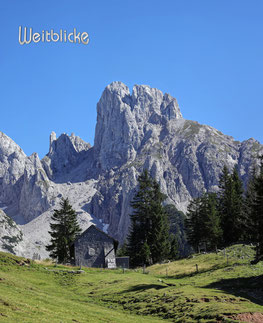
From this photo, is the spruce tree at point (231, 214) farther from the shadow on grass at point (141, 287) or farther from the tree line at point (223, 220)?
the shadow on grass at point (141, 287)

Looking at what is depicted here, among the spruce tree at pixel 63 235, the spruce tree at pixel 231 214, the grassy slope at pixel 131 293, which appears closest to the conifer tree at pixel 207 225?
the spruce tree at pixel 231 214

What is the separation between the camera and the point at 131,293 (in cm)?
3847

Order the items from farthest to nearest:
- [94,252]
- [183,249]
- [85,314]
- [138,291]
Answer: [183,249]
[94,252]
[138,291]
[85,314]

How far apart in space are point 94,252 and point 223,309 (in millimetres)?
45121

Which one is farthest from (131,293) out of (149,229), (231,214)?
(231,214)

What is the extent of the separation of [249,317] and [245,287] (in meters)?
12.8

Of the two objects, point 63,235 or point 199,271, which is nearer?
point 199,271

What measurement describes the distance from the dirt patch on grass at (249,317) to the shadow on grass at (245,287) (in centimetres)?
586

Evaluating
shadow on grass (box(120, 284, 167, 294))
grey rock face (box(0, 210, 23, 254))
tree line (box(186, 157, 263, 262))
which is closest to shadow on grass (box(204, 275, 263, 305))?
shadow on grass (box(120, 284, 167, 294))

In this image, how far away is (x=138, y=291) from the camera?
Result: 128 ft

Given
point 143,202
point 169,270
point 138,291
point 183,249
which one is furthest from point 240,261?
point 183,249

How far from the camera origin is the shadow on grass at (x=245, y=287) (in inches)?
1382

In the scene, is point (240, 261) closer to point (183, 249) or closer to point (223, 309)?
point (223, 309)

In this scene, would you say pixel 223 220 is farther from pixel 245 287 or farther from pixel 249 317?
pixel 249 317
